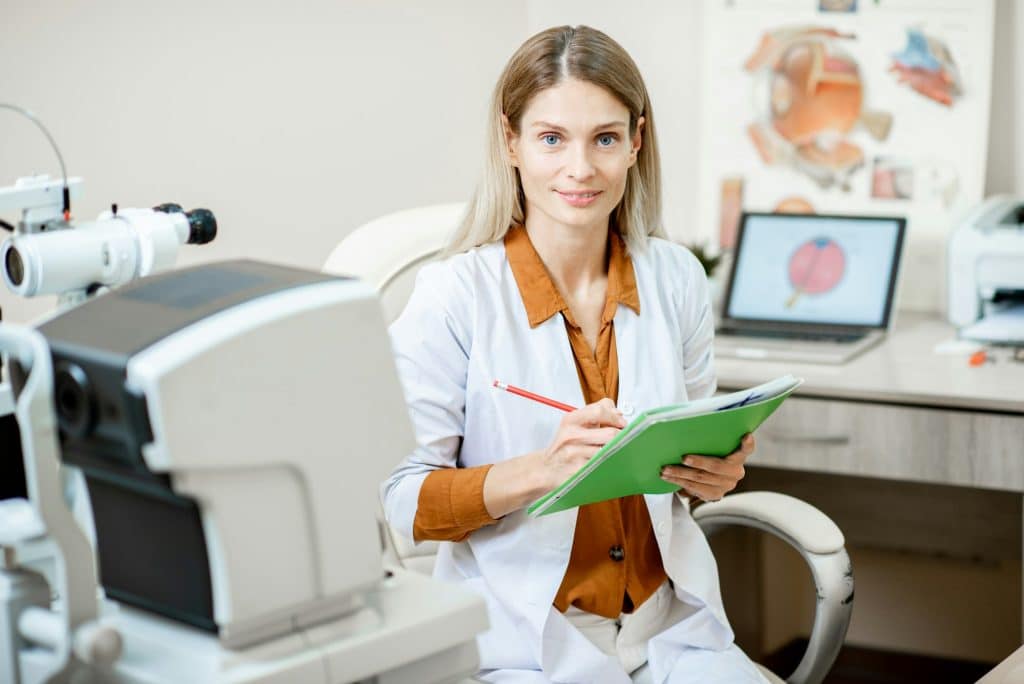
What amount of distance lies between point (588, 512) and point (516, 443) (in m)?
0.12

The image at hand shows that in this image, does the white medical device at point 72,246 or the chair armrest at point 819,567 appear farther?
the chair armrest at point 819,567

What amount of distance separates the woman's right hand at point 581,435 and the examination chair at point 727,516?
1.08 ft

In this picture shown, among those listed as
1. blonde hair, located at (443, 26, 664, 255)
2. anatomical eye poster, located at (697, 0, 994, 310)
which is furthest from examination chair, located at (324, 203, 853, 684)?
anatomical eye poster, located at (697, 0, 994, 310)

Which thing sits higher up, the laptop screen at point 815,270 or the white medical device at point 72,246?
the white medical device at point 72,246

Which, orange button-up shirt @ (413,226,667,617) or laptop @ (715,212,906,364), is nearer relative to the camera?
orange button-up shirt @ (413,226,667,617)

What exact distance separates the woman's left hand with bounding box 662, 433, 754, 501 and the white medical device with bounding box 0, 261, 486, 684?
48 cm

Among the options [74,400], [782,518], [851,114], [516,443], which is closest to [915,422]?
[782,518]

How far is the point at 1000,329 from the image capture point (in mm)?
→ 2436

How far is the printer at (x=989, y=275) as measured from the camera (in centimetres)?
244

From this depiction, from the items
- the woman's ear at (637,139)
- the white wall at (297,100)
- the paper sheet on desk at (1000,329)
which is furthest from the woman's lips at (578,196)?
the paper sheet on desk at (1000,329)

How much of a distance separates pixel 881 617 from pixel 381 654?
2.13 m

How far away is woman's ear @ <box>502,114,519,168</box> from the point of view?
1652 millimetres

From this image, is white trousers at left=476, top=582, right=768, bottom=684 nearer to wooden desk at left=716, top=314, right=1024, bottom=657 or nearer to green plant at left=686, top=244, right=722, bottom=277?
wooden desk at left=716, top=314, right=1024, bottom=657

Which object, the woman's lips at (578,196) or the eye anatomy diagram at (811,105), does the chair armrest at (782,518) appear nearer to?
the woman's lips at (578,196)
